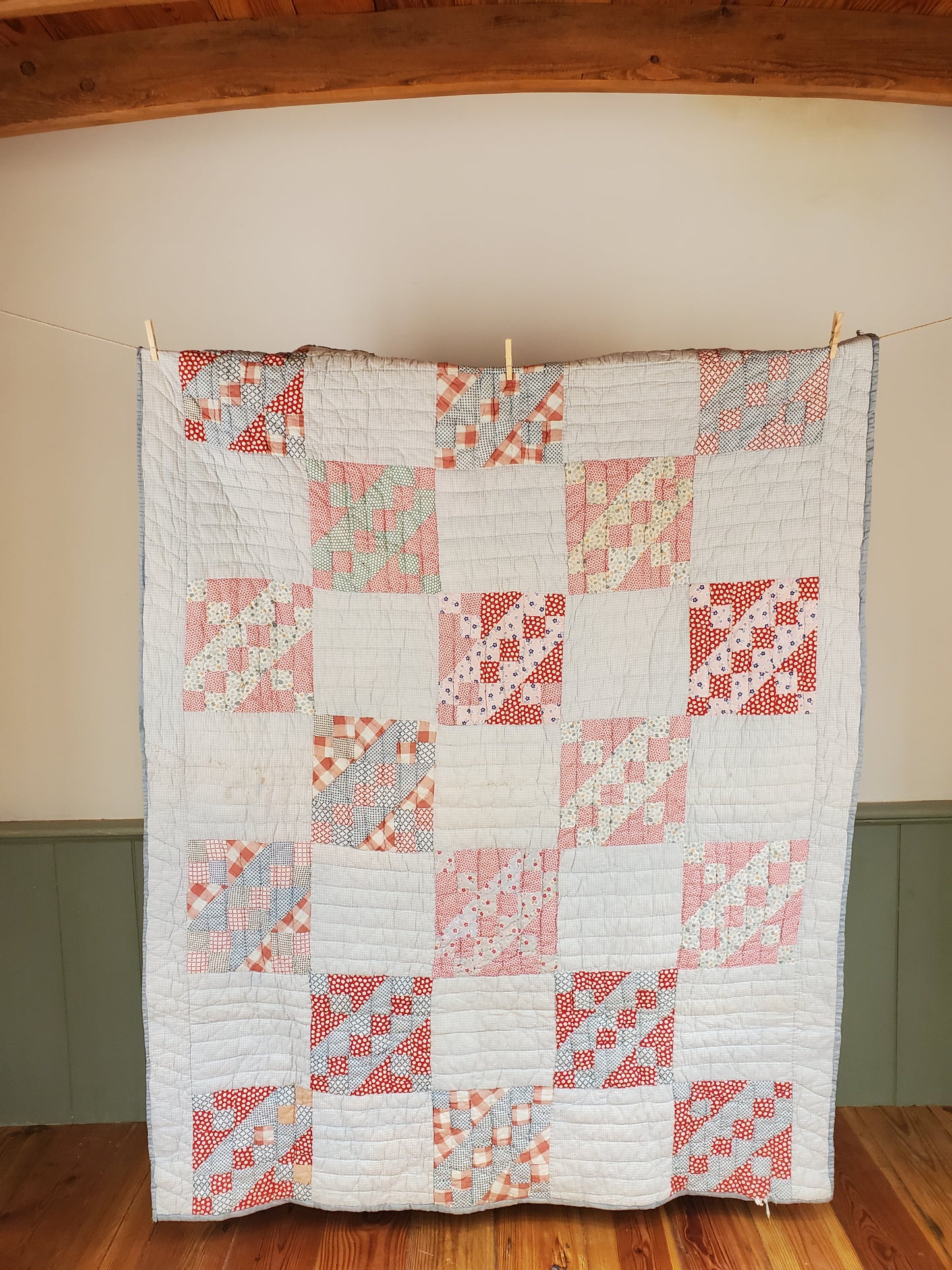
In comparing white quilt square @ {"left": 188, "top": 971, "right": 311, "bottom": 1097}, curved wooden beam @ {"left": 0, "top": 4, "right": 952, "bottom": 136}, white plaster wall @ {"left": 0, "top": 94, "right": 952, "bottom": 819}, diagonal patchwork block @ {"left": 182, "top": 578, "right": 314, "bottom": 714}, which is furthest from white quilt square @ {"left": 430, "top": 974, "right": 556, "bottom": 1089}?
curved wooden beam @ {"left": 0, "top": 4, "right": 952, "bottom": 136}

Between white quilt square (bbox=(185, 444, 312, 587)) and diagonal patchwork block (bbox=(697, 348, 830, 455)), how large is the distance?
0.76 m

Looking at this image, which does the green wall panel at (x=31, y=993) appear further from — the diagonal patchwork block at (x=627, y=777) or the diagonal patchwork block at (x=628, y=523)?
the diagonal patchwork block at (x=628, y=523)

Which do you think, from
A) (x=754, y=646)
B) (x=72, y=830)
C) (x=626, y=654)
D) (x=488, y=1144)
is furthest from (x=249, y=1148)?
(x=754, y=646)

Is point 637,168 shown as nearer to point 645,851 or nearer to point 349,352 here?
point 349,352

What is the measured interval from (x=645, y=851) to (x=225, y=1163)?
101 centimetres

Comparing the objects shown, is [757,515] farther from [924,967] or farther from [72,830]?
[72,830]

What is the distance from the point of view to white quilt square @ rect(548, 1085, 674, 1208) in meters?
1.56

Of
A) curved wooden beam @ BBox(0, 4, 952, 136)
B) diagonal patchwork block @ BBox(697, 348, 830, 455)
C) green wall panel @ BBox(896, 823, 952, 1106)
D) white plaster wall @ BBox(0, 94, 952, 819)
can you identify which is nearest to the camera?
diagonal patchwork block @ BBox(697, 348, 830, 455)

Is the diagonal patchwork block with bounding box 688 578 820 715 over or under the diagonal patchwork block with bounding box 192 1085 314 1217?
over

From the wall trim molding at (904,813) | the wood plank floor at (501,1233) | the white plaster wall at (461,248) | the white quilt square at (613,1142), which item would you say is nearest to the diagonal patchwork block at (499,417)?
the white plaster wall at (461,248)

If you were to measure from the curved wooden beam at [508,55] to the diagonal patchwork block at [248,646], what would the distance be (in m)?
1.04

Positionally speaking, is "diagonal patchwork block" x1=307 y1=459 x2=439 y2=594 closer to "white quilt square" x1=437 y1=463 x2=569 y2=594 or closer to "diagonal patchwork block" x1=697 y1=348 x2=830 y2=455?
"white quilt square" x1=437 y1=463 x2=569 y2=594

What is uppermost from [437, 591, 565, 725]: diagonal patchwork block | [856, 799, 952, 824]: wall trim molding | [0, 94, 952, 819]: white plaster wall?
[0, 94, 952, 819]: white plaster wall

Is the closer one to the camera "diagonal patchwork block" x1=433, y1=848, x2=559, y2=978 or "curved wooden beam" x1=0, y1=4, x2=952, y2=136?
"diagonal patchwork block" x1=433, y1=848, x2=559, y2=978
